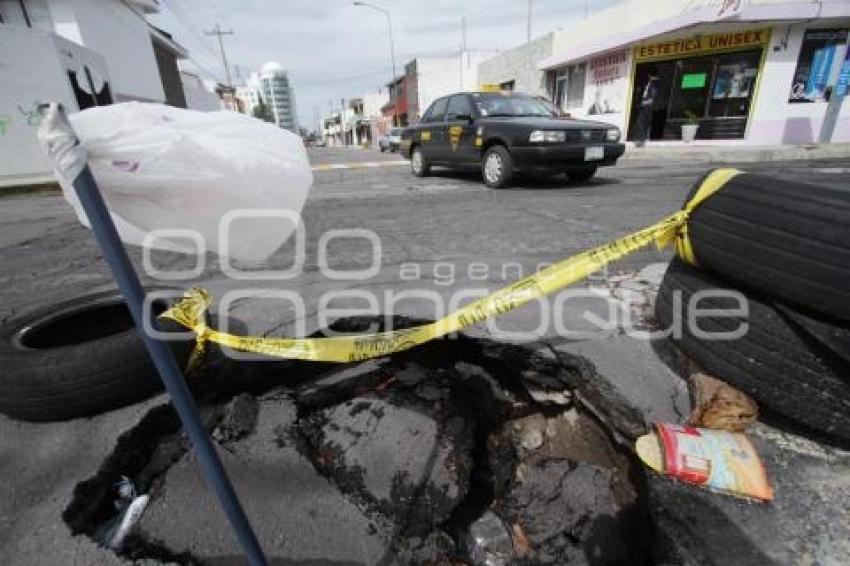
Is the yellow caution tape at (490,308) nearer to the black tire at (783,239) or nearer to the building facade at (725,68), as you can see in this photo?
the black tire at (783,239)

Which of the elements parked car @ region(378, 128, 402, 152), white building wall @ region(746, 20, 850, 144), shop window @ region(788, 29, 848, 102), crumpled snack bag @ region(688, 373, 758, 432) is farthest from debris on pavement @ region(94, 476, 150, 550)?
parked car @ region(378, 128, 402, 152)

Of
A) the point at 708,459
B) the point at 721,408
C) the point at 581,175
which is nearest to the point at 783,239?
the point at 721,408

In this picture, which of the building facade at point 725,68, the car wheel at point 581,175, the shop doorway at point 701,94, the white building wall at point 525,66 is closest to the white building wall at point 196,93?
the white building wall at point 525,66

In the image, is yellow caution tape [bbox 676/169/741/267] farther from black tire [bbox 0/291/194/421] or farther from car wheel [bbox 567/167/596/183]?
car wheel [bbox 567/167/596/183]

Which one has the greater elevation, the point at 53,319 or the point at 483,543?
the point at 53,319

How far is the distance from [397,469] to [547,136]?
609cm

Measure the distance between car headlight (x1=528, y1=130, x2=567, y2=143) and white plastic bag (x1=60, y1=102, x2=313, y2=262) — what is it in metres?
6.13

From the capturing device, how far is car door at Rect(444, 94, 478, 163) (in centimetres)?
797

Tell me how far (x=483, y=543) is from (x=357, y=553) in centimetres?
47

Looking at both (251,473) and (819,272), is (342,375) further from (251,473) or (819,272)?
(819,272)

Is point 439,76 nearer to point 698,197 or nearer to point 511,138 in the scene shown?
point 511,138

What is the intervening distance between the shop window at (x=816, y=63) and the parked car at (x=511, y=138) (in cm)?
1011

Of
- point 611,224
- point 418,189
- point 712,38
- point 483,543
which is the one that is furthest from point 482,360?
point 712,38

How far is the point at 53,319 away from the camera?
243 cm
